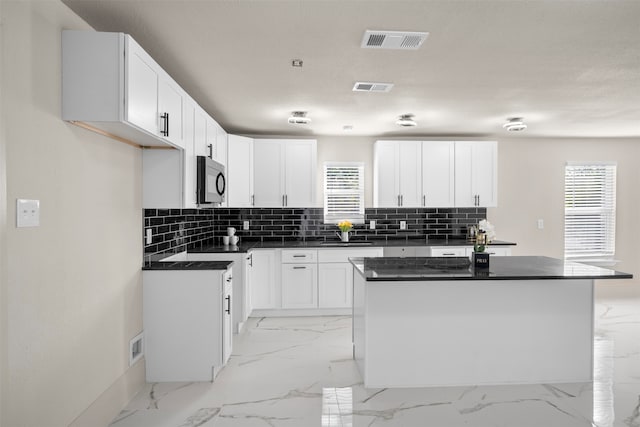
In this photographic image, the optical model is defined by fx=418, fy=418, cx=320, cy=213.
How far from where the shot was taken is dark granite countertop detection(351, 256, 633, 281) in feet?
9.12

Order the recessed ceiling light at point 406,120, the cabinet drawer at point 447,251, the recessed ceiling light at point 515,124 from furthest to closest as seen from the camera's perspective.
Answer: the cabinet drawer at point 447,251 → the recessed ceiling light at point 515,124 → the recessed ceiling light at point 406,120

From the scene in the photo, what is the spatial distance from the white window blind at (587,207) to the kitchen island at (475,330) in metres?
3.47

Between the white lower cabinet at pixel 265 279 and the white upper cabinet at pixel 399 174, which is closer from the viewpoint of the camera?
the white lower cabinet at pixel 265 279

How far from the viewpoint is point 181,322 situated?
3.11 metres

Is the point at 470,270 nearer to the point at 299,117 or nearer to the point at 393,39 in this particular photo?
the point at 393,39

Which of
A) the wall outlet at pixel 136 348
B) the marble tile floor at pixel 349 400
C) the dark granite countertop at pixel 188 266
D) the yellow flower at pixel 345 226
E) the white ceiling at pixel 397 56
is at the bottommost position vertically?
the marble tile floor at pixel 349 400

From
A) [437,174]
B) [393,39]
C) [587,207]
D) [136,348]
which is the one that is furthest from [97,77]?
[587,207]

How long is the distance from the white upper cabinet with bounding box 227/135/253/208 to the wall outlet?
217 centimetres

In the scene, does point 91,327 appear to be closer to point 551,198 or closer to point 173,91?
point 173,91

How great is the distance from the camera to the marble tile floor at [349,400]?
257 centimetres

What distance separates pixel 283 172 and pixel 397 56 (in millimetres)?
2766

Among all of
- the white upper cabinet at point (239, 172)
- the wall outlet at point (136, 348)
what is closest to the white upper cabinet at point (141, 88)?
the wall outlet at point (136, 348)

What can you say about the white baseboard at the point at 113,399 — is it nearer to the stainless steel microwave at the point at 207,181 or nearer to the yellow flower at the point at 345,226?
the stainless steel microwave at the point at 207,181

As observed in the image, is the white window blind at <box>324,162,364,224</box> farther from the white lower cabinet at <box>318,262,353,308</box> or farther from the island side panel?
the island side panel
